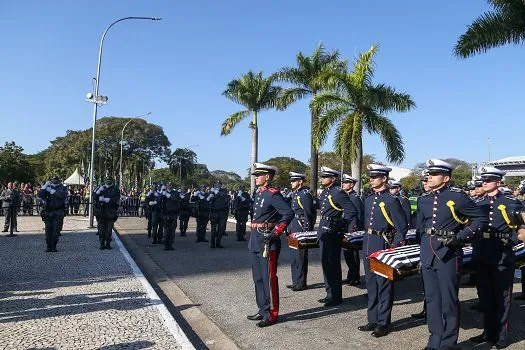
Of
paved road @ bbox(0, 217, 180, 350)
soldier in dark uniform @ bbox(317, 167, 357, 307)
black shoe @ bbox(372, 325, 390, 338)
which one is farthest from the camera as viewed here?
soldier in dark uniform @ bbox(317, 167, 357, 307)

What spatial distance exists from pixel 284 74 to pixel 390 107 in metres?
6.78

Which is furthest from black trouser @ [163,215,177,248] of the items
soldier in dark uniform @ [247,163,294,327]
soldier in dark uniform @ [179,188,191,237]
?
soldier in dark uniform @ [247,163,294,327]

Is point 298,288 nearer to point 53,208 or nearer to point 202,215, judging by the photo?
point 53,208

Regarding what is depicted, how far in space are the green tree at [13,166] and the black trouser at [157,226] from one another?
35.5 meters

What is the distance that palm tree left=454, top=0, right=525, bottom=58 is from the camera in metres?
13.8

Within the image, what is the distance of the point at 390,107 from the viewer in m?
17.5

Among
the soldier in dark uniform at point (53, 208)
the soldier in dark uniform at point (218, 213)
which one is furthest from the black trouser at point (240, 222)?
the soldier in dark uniform at point (53, 208)

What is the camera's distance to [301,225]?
9.04 m

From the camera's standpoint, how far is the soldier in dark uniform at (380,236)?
595 centimetres

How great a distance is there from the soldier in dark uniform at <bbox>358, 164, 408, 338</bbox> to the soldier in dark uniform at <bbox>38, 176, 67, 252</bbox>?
8.84 m

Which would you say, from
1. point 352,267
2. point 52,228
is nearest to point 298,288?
point 352,267

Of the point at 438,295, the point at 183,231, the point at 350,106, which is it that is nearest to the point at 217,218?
the point at 183,231

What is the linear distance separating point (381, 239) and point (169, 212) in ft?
29.7

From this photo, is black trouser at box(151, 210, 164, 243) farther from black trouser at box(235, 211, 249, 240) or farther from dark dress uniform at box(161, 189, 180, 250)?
black trouser at box(235, 211, 249, 240)
